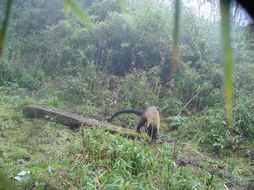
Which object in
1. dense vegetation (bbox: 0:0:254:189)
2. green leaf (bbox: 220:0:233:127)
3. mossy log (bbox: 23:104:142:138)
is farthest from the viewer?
mossy log (bbox: 23:104:142:138)

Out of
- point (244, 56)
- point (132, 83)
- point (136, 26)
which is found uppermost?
A: point (136, 26)

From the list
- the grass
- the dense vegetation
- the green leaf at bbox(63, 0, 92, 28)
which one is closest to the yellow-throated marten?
the dense vegetation

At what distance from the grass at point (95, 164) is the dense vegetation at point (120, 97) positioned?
0.01m

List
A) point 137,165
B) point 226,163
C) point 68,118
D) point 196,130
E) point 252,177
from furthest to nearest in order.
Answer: point 196,130
point 68,118
point 226,163
point 252,177
point 137,165

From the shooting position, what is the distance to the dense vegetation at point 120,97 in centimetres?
430

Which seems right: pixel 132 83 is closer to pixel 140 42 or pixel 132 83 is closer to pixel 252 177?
pixel 140 42

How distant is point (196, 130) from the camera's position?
26.2 ft

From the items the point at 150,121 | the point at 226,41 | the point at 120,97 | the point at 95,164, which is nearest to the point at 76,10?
the point at 226,41

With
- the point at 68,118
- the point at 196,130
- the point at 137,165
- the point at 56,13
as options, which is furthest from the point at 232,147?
the point at 56,13

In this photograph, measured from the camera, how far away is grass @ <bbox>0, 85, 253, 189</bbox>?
12.2 ft

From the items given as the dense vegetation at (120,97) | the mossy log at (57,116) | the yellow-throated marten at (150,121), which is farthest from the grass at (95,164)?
the yellow-throated marten at (150,121)

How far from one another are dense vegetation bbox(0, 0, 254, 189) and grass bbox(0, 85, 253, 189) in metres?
0.01

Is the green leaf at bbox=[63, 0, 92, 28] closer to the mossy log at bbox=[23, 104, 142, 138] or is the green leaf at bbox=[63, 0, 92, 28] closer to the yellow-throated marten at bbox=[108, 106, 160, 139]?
the mossy log at bbox=[23, 104, 142, 138]

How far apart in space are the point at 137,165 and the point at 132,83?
5411 mm
